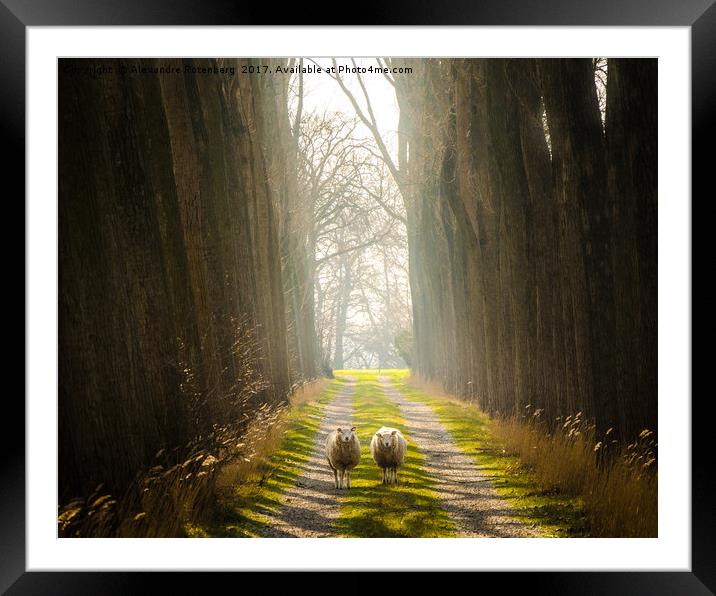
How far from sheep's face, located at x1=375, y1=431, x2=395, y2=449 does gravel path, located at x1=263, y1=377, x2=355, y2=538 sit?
62cm

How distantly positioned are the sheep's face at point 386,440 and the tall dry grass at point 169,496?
4.38 feet

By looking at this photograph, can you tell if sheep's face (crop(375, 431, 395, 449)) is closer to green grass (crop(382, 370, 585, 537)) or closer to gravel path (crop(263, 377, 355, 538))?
gravel path (crop(263, 377, 355, 538))

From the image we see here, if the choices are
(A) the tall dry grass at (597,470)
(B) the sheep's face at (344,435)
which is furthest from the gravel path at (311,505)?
(A) the tall dry grass at (597,470)

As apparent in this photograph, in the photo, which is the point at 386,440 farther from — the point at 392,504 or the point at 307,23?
the point at 307,23

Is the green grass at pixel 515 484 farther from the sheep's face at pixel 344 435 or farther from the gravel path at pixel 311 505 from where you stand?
the gravel path at pixel 311 505

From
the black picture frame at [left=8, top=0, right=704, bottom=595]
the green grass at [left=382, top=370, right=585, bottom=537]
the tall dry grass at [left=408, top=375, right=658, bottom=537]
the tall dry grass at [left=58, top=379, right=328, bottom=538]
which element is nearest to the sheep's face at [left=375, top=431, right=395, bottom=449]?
the green grass at [left=382, top=370, right=585, bottom=537]

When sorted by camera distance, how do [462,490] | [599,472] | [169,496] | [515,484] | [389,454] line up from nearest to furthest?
[169,496] < [599,472] < [462,490] < [515,484] < [389,454]

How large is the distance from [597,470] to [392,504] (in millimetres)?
1958

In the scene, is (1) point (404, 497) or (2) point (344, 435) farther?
(2) point (344, 435)

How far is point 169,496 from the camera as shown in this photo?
5.48 meters

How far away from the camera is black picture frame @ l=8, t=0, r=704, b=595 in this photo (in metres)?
4.95

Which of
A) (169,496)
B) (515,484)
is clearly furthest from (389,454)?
(169,496)

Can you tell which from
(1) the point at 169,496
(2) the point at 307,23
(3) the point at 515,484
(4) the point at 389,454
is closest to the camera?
(2) the point at 307,23

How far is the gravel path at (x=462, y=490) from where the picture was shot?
5.71 meters
